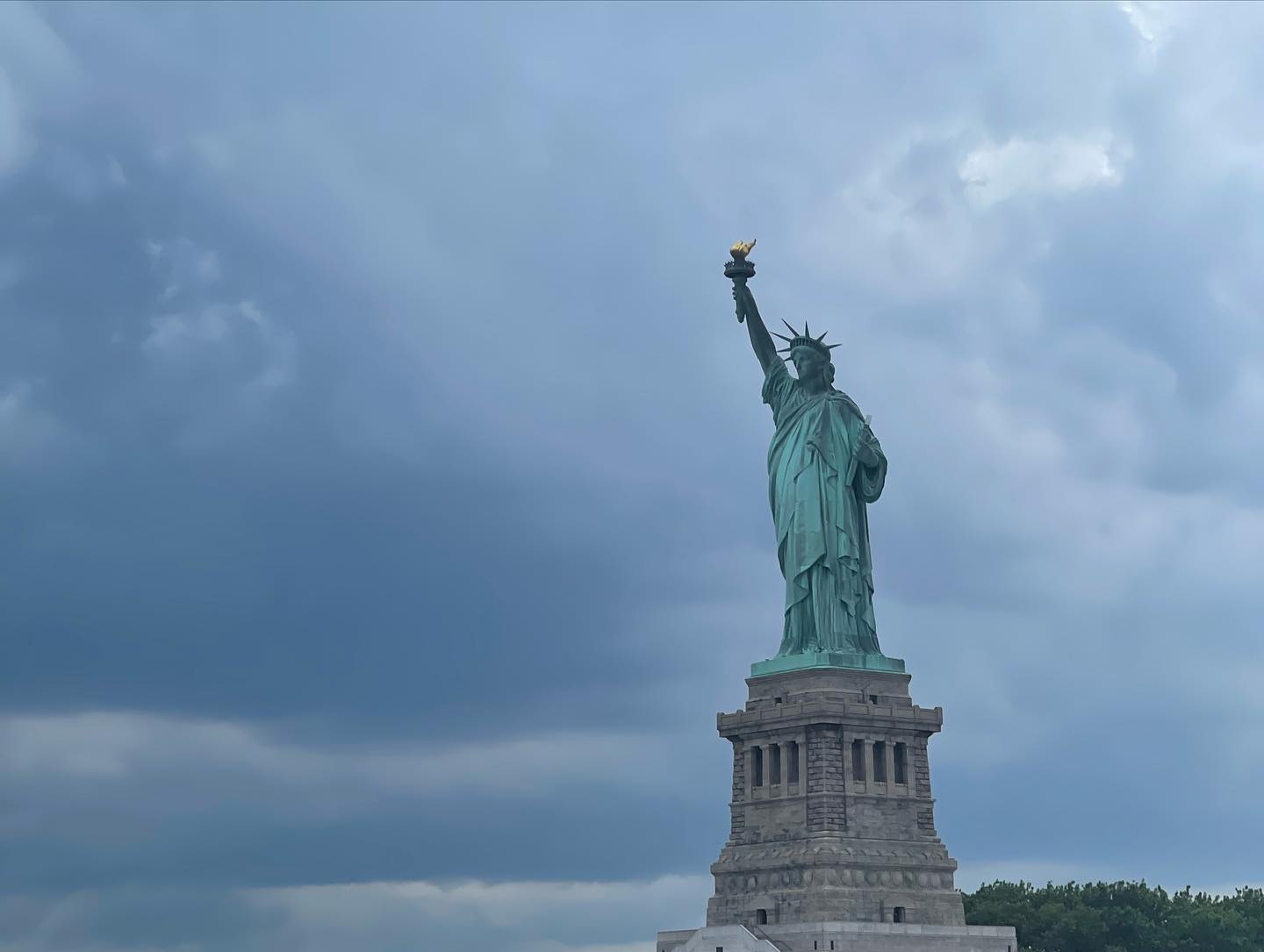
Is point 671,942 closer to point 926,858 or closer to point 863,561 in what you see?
point 926,858

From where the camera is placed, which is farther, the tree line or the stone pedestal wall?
the tree line

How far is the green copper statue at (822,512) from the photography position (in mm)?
64688

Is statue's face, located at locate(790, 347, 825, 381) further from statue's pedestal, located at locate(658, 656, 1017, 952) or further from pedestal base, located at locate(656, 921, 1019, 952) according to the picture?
pedestal base, located at locate(656, 921, 1019, 952)

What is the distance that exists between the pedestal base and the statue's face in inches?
679

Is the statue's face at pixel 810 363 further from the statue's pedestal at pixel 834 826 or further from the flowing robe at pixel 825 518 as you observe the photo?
the statue's pedestal at pixel 834 826

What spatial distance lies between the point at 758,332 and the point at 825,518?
7.18 m

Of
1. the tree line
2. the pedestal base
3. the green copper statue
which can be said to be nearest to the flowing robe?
the green copper statue

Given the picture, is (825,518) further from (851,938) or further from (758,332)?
(851,938)

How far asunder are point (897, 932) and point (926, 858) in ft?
11.6

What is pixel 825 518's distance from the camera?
65375 millimetres

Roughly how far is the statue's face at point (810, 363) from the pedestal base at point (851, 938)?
17.2m

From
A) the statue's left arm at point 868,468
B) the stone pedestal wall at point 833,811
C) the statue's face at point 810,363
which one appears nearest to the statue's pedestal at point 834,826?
the stone pedestal wall at point 833,811

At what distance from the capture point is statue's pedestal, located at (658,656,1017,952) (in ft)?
199

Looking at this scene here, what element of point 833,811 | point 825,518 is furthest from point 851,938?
point 825,518
